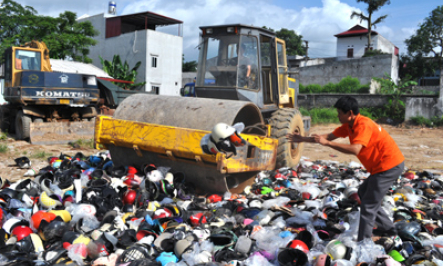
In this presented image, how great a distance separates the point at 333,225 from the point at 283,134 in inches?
89.3

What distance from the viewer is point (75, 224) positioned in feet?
12.1

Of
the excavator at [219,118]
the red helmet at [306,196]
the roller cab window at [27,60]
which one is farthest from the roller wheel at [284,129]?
the roller cab window at [27,60]

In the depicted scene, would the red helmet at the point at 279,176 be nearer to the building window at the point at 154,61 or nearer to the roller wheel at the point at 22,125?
the roller wheel at the point at 22,125

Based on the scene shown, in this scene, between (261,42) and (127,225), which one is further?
(261,42)

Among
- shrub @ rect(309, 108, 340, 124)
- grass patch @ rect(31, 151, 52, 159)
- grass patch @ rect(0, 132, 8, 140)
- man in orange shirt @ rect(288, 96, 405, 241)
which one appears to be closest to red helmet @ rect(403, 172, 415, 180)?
man in orange shirt @ rect(288, 96, 405, 241)

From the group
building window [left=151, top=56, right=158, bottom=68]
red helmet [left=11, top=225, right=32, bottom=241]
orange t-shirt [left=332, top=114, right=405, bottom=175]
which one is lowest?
red helmet [left=11, top=225, right=32, bottom=241]

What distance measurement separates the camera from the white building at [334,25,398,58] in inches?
1522

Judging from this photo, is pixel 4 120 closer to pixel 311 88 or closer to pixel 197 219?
pixel 197 219

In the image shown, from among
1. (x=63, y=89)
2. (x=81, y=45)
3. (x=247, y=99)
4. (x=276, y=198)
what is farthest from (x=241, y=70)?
(x=81, y=45)

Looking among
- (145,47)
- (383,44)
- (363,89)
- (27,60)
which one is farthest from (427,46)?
(27,60)

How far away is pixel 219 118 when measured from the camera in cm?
448

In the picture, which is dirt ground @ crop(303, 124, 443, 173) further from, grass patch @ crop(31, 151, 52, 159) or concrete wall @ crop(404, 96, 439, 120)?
grass patch @ crop(31, 151, 52, 159)

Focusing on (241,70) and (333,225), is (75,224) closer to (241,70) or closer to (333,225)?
(333,225)

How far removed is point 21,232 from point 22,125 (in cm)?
766
